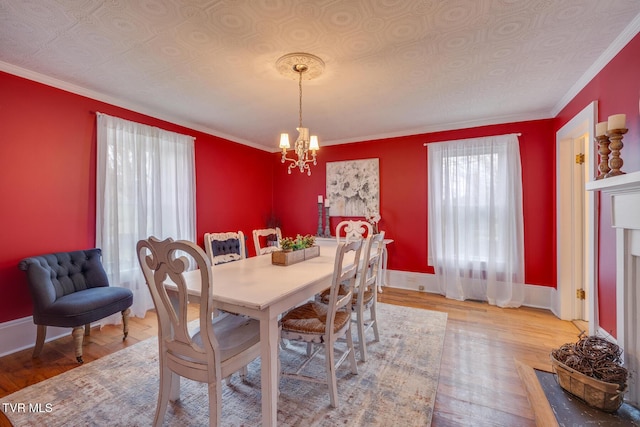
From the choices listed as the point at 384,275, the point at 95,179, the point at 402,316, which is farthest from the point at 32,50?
the point at 384,275

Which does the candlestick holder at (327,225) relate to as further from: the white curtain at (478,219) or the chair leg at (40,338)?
the chair leg at (40,338)

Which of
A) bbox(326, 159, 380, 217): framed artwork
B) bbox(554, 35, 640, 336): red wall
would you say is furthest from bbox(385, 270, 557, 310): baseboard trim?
bbox(554, 35, 640, 336): red wall

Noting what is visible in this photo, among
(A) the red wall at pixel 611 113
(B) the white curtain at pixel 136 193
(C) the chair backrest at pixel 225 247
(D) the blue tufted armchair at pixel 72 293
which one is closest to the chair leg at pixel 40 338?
(D) the blue tufted armchair at pixel 72 293

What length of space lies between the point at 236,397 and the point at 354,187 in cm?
344

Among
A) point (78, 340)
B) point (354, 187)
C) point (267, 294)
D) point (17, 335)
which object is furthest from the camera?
point (354, 187)

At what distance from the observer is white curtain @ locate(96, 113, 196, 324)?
2899 millimetres

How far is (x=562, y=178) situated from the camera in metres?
3.18

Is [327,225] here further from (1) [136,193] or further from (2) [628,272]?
(2) [628,272]

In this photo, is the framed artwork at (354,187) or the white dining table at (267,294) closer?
the white dining table at (267,294)

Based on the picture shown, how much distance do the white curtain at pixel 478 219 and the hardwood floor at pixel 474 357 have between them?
0.35m

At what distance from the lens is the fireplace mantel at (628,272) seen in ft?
5.32

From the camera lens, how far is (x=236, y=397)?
185cm

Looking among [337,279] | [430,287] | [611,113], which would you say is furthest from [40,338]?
[611,113]

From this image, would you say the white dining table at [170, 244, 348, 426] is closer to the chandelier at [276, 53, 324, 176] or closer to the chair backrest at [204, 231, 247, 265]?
the chair backrest at [204, 231, 247, 265]
